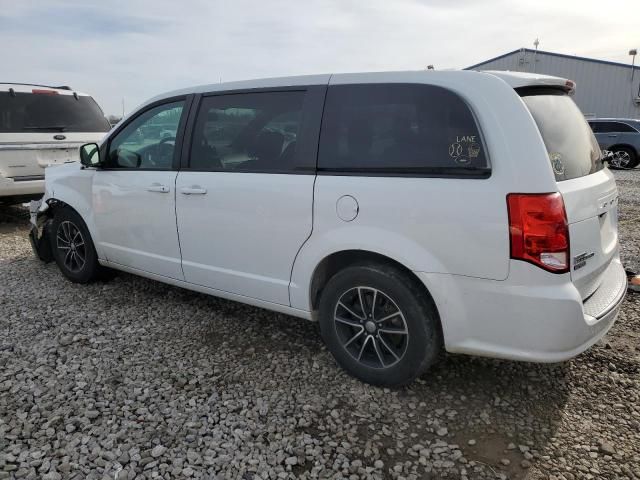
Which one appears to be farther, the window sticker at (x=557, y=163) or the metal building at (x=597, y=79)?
the metal building at (x=597, y=79)

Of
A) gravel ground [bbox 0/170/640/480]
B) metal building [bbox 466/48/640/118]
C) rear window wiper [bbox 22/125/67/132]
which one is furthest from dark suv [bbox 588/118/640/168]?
rear window wiper [bbox 22/125/67/132]

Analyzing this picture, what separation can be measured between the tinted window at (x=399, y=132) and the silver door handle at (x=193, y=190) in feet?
3.19

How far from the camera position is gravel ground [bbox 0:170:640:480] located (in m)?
2.47

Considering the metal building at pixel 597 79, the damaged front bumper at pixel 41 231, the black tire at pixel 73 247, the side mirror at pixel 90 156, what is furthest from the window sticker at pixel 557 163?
the metal building at pixel 597 79

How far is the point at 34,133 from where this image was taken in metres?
7.15

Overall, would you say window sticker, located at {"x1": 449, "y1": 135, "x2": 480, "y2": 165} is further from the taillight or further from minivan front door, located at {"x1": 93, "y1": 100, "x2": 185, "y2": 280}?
minivan front door, located at {"x1": 93, "y1": 100, "x2": 185, "y2": 280}

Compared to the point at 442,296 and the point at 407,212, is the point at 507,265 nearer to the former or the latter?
the point at 442,296

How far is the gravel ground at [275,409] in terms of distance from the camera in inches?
97.1

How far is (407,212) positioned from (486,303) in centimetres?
61

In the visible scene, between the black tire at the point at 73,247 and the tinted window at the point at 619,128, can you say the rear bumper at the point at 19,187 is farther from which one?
the tinted window at the point at 619,128

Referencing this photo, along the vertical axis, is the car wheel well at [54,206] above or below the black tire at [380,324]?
above

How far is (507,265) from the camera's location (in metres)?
2.52

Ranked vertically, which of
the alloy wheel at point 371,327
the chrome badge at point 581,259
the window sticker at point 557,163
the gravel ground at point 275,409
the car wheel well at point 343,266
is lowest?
the gravel ground at point 275,409

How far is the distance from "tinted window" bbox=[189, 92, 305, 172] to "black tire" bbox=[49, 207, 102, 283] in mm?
1655
